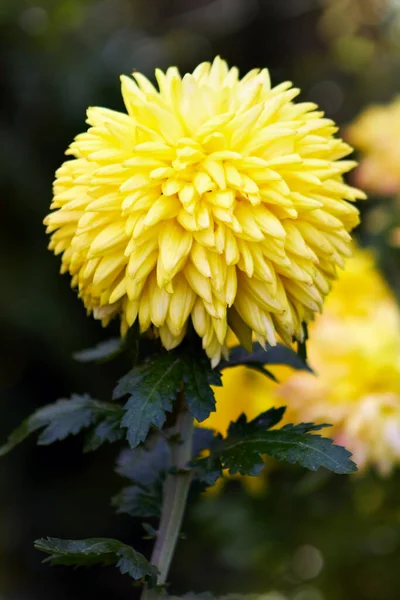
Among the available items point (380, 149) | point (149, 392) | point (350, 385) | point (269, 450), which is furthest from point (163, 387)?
point (380, 149)

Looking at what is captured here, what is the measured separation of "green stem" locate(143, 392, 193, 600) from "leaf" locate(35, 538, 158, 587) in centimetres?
6

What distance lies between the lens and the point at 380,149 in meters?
1.77

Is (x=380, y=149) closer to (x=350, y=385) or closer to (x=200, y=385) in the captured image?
(x=350, y=385)

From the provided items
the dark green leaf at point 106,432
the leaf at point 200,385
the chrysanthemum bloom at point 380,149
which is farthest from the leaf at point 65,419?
the chrysanthemum bloom at point 380,149

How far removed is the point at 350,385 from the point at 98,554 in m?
0.74

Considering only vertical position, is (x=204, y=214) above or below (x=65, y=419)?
above

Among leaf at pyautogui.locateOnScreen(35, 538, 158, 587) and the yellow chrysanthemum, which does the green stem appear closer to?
leaf at pyautogui.locateOnScreen(35, 538, 158, 587)

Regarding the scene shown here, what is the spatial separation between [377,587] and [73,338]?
3.76 feet

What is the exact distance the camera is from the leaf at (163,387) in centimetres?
69

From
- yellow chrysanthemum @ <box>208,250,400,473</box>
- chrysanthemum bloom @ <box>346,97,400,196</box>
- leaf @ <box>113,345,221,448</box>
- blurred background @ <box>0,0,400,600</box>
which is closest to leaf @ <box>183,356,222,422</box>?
leaf @ <box>113,345,221,448</box>

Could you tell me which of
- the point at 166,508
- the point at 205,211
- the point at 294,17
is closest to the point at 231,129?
the point at 205,211

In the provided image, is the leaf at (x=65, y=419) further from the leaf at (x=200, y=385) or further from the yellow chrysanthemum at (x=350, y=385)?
the yellow chrysanthemum at (x=350, y=385)

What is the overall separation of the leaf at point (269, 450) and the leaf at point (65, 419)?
121mm

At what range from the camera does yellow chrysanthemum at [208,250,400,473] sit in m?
1.26
